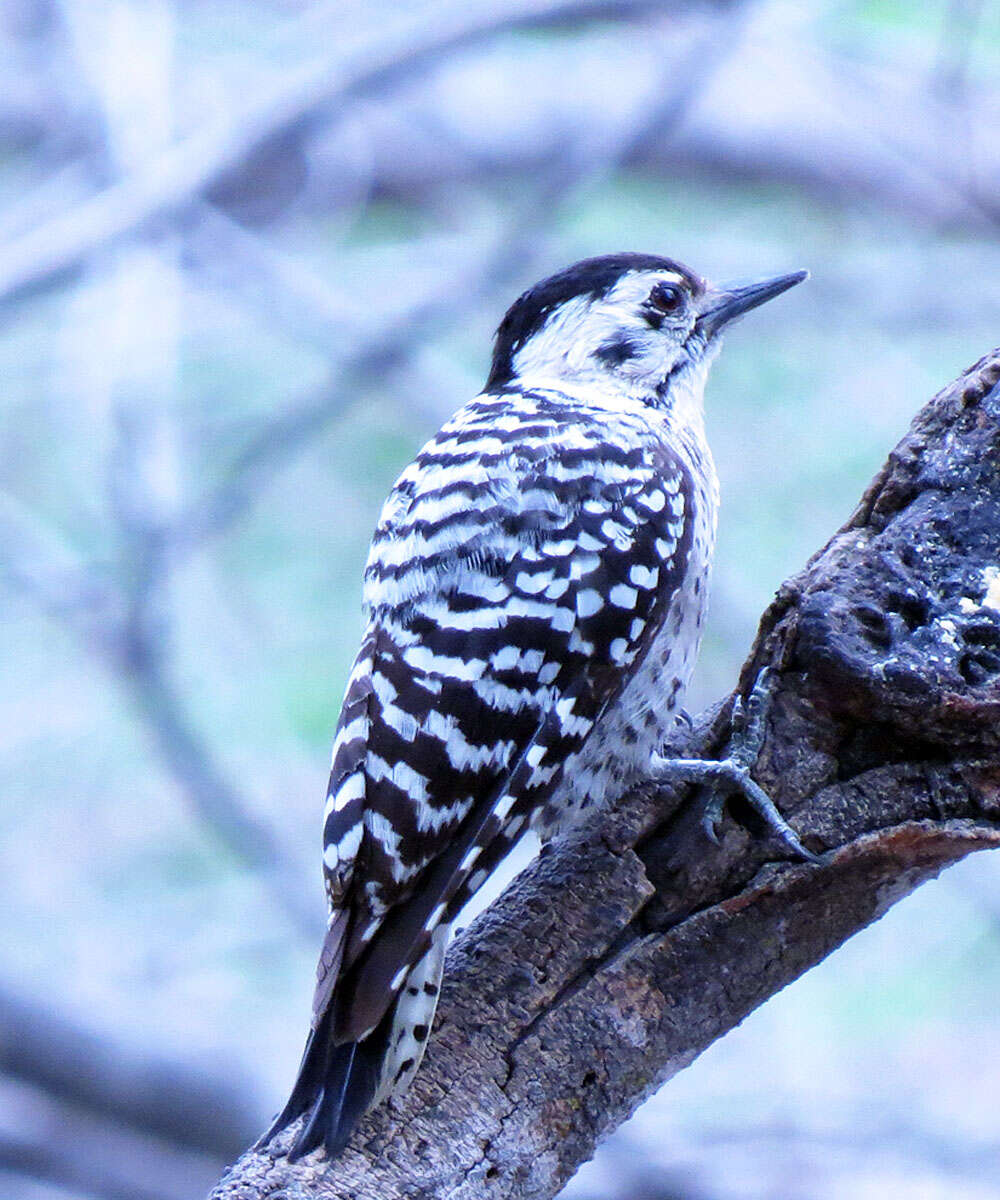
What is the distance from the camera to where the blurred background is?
3.87 metres

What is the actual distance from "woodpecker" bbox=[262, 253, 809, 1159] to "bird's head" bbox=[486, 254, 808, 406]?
0.15 meters

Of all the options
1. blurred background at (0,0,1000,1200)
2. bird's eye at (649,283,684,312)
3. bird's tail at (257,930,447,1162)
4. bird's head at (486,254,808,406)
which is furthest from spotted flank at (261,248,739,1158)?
blurred background at (0,0,1000,1200)

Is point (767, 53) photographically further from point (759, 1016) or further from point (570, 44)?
point (759, 1016)

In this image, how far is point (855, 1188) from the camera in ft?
13.3

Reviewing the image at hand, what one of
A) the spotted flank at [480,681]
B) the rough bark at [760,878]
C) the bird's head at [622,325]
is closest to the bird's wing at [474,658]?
the spotted flank at [480,681]

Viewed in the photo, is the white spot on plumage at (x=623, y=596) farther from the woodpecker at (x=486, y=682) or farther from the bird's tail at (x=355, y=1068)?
the bird's tail at (x=355, y=1068)

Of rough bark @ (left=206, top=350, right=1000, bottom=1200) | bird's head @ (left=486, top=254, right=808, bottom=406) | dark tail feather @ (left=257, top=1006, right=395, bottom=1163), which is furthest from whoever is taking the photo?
bird's head @ (left=486, top=254, right=808, bottom=406)

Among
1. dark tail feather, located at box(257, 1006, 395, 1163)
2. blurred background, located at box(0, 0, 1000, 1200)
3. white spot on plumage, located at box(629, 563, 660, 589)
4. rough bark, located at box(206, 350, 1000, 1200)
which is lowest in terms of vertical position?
dark tail feather, located at box(257, 1006, 395, 1163)

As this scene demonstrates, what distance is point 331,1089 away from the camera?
184 cm

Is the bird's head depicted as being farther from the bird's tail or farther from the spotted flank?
the bird's tail

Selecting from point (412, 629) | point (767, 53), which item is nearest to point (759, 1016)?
point (767, 53)

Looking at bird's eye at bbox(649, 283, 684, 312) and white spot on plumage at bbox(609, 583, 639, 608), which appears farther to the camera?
bird's eye at bbox(649, 283, 684, 312)

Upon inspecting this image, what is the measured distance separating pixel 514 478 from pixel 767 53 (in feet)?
10.7

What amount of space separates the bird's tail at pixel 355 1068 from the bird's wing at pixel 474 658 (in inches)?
1.0
